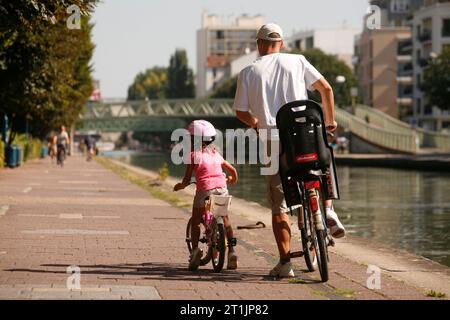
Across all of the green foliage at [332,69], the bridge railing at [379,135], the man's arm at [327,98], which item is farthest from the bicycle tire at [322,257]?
the green foliage at [332,69]

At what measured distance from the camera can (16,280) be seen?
961 cm

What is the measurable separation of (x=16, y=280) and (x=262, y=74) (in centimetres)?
266

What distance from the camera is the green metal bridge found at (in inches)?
3700

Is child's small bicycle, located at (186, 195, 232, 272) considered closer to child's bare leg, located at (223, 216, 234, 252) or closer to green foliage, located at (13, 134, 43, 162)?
child's bare leg, located at (223, 216, 234, 252)

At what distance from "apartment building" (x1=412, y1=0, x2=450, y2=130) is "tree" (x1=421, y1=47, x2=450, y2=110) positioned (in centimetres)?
3630

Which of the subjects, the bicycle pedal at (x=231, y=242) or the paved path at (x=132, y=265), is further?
the bicycle pedal at (x=231, y=242)

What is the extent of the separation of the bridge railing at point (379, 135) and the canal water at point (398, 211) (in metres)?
46.3


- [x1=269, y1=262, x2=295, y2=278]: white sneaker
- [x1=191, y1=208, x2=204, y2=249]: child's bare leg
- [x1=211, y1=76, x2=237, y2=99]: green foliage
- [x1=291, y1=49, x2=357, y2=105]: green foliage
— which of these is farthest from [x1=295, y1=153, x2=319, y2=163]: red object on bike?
[x1=211, y1=76, x2=237, y2=99]: green foliage

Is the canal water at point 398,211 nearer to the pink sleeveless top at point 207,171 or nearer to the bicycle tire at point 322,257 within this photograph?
the pink sleeveless top at point 207,171

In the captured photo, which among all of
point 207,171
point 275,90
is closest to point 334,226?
point 275,90

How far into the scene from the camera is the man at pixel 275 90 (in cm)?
1017

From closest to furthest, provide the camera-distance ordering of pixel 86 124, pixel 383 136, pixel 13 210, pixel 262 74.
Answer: pixel 262 74 < pixel 13 210 < pixel 383 136 < pixel 86 124
